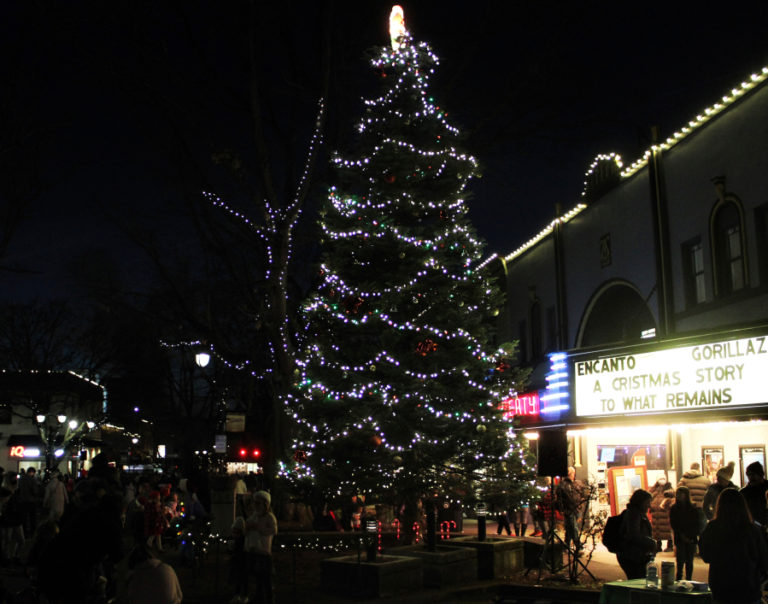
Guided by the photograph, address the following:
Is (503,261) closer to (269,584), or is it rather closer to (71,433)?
(269,584)

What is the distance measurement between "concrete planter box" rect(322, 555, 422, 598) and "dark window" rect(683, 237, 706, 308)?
864cm

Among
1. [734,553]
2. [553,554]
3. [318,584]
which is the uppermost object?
[734,553]

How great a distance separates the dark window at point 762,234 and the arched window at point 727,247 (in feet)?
2.12

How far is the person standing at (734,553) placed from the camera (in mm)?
7207

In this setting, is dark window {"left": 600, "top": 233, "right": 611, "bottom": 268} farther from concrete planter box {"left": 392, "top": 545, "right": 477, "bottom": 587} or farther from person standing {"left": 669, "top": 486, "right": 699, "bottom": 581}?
concrete planter box {"left": 392, "top": 545, "right": 477, "bottom": 587}

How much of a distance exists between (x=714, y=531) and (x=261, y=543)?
20.6 feet

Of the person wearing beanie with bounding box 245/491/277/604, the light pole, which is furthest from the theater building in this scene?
the light pole

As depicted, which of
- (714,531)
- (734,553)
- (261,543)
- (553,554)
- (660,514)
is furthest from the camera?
(660,514)

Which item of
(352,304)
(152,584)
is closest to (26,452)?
(352,304)

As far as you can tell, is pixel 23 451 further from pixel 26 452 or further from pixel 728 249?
pixel 728 249

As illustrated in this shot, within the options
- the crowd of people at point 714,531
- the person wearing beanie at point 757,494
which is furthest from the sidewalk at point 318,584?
the person wearing beanie at point 757,494

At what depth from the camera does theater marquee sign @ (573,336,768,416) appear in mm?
13445

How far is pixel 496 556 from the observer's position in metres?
14.2

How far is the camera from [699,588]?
762cm
